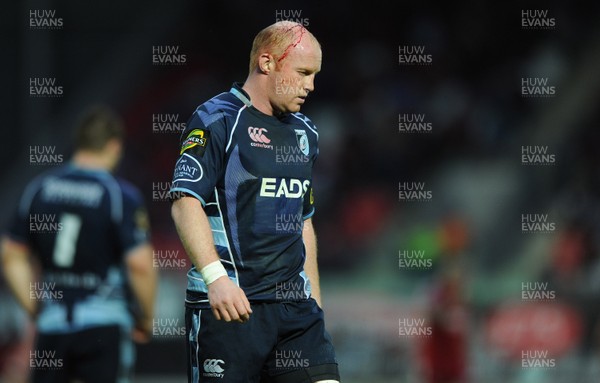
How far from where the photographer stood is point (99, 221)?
21.2 ft

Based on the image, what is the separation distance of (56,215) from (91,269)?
0.36 meters

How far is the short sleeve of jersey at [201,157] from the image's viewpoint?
14.5 feet

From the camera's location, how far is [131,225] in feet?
21.4

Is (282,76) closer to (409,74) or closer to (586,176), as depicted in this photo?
(586,176)

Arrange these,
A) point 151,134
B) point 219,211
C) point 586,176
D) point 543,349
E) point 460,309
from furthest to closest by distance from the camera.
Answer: point 151,134 → point 586,176 → point 543,349 → point 460,309 → point 219,211

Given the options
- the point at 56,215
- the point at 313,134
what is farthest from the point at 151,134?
the point at 313,134

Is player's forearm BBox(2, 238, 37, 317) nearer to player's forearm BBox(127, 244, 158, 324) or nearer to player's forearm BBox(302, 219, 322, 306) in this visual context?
player's forearm BBox(127, 244, 158, 324)

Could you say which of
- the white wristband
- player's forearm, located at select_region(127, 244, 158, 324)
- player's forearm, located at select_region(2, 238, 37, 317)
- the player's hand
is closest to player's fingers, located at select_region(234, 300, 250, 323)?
the player's hand

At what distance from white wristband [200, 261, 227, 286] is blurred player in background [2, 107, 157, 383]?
2251mm

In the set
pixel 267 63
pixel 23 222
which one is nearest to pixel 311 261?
pixel 267 63

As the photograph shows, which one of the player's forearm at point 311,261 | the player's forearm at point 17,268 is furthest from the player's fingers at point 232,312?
the player's forearm at point 17,268

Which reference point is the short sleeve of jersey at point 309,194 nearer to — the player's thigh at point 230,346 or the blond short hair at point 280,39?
the blond short hair at point 280,39

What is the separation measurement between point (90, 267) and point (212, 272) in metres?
2.32

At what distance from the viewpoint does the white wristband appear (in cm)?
428
